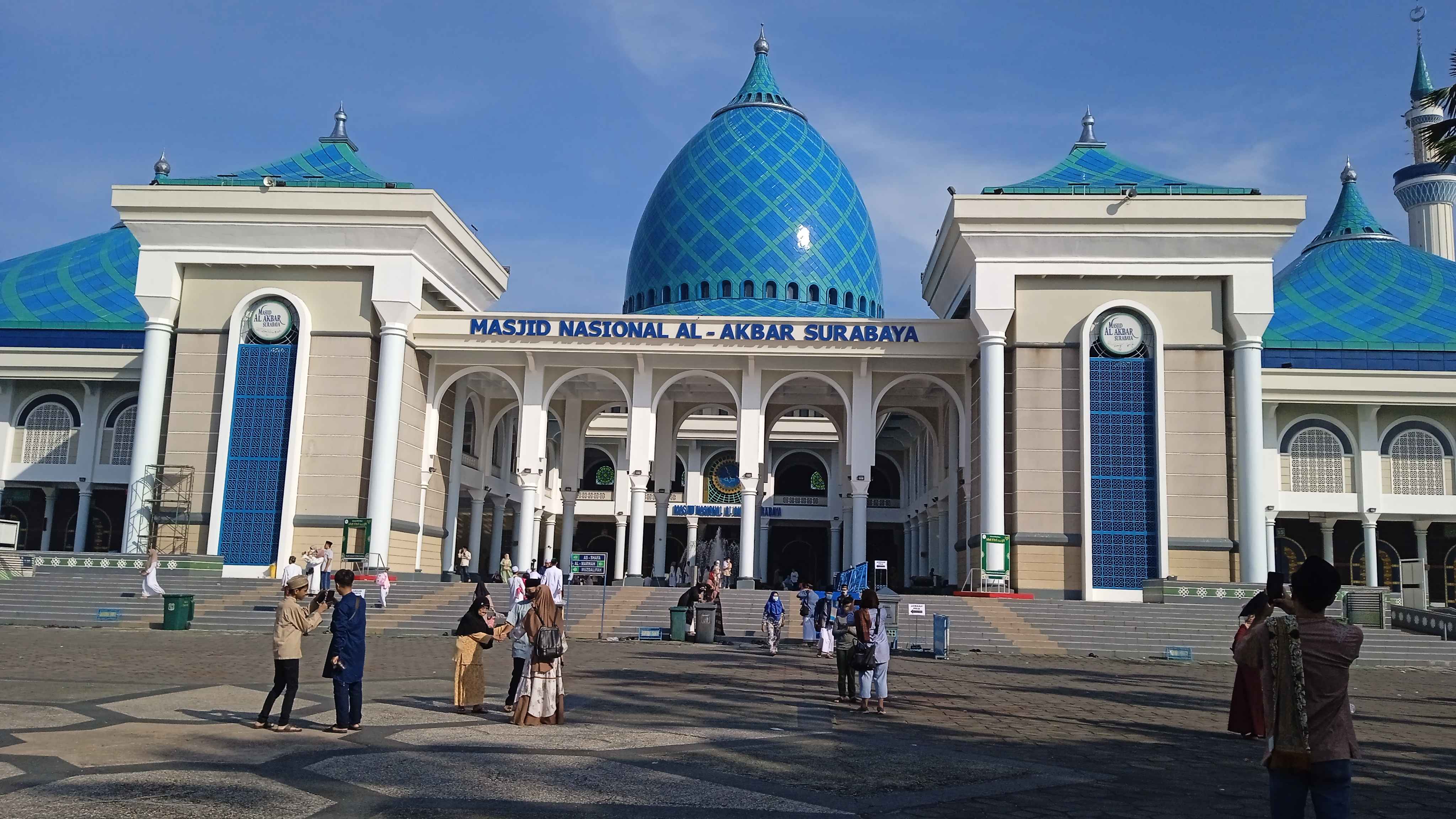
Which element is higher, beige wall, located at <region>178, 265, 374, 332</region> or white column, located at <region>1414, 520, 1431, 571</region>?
beige wall, located at <region>178, 265, 374, 332</region>

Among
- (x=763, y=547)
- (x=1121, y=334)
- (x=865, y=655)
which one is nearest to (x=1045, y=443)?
(x=1121, y=334)

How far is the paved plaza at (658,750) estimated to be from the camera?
24.5 ft

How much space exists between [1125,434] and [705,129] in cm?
2393

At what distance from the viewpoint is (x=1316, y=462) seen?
36531 millimetres

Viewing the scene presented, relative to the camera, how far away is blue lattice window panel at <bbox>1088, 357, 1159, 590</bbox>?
29219 mm

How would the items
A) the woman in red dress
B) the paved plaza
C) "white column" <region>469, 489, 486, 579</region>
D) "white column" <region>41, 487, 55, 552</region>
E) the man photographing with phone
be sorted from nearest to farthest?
the man photographing with phone, the paved plaza, the woman in red dress, "white column" <region>469, 489, 486, 579</region>, "white column" <region>41, 487, 55, 552</region>

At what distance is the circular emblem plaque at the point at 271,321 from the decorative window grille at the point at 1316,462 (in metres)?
29.4

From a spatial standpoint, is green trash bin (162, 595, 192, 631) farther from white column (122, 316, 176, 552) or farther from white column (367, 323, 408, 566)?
white column (122, 316, 176, 552)

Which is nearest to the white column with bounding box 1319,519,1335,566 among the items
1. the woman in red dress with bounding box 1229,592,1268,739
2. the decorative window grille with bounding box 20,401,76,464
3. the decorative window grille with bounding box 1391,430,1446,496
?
the decorative window grille with bounding box 1391,430,1446,496

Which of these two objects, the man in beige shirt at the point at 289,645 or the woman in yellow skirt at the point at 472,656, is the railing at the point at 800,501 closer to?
the woman in yellow skirt at the point at 472,656

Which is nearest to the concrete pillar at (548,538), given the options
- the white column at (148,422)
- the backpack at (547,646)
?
the white column at (148,422)

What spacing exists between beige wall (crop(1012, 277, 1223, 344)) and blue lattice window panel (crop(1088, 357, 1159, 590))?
3.85ft

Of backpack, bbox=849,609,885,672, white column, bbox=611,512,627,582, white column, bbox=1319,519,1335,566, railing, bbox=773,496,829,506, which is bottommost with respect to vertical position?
backpack, bbox=849,609,885,672

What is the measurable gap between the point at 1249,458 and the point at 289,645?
978 inches
